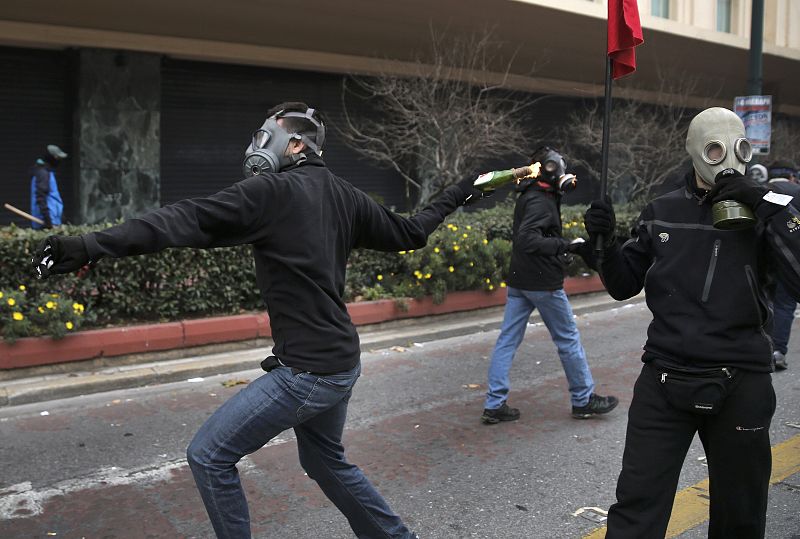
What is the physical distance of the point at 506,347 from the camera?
228 inches

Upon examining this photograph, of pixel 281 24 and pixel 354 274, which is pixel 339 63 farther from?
pixel 354 274

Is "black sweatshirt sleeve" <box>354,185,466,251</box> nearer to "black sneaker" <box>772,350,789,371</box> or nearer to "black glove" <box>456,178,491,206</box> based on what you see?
"black glove" <box>456,178,491,206</box>

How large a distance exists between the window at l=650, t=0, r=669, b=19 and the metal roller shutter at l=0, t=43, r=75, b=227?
1268cm

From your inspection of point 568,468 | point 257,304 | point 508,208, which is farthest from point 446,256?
point 568,468

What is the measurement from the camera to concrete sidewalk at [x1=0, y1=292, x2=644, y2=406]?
258 inches

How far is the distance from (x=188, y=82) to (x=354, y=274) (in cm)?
690

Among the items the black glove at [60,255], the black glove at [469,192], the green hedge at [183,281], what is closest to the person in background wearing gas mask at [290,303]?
the black glove at [60,255]

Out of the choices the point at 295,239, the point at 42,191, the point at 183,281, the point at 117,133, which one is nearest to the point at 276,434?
the point at 295,239

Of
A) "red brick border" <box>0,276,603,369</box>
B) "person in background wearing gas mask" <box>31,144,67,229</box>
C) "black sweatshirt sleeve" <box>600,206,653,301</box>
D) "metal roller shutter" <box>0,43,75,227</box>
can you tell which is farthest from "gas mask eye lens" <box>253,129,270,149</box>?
"metal roller shutter" <box>0,43,75,227</box>

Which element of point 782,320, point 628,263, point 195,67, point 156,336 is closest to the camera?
point 628,263

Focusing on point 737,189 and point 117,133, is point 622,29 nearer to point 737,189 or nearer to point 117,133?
point 737,189

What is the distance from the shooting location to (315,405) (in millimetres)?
3082

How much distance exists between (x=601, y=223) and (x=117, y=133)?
37.2 ft

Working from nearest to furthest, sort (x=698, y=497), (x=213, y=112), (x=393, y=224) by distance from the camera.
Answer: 1. (x=393, y=224)
2. (x=698, y=497)
3. (x=213, y=112)
